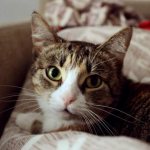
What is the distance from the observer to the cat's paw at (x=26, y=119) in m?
1.23

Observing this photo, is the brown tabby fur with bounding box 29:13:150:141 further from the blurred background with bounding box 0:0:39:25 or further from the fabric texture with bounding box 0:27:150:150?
the blurred background with bounding box 0:0:39:25

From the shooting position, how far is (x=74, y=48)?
3.86ft

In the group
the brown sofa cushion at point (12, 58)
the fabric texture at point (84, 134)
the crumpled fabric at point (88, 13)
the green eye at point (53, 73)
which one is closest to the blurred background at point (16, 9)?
the crumpled fabric at point (88, 13)

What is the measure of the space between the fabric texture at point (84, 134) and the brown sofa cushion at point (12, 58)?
65 millimetres

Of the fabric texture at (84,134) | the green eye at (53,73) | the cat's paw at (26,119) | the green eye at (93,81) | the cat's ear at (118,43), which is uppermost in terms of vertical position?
the cat's ear at (118,43)

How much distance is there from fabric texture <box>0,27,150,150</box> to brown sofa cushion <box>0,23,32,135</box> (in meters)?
0.06

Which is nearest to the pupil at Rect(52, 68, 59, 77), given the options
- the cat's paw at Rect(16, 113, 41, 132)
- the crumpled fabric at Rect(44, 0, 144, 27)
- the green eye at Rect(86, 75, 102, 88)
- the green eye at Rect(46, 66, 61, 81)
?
the green eye at Rect(46, 66, 61, 81)

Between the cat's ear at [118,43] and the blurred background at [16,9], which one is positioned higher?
the cat's ear at [118,43]

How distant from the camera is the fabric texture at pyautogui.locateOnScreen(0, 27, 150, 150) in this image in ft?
2.85

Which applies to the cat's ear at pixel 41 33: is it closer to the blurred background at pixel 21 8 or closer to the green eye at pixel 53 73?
the green eye at pixel 53 73

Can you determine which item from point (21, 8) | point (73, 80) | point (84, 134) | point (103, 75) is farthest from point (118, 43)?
point (21, 8)

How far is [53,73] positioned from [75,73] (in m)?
0.09

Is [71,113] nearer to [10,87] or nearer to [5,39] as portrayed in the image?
[10,87]

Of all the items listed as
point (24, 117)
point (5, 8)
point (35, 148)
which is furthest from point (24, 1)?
point (35, 148)
